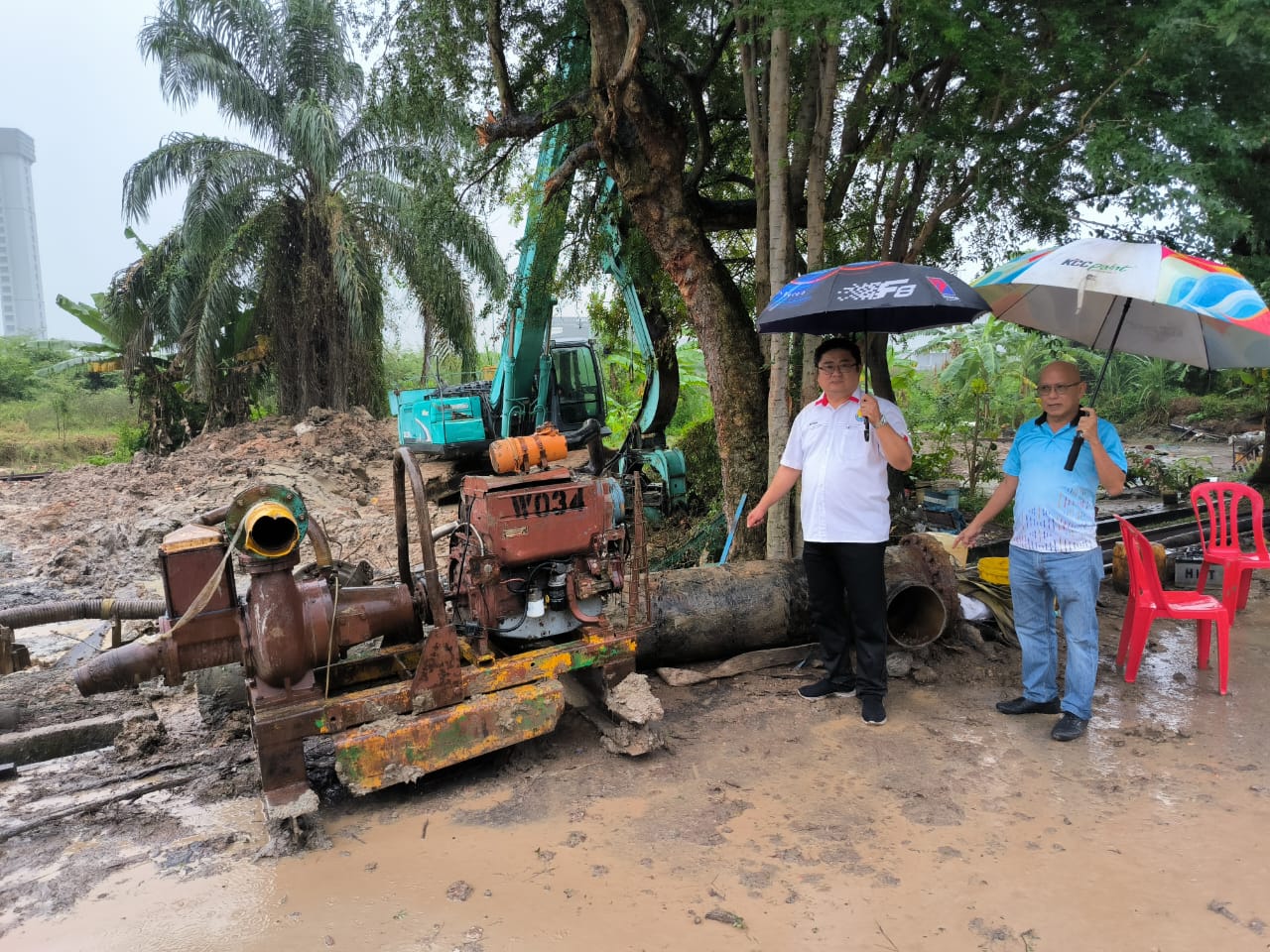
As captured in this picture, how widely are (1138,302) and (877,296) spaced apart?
170cm

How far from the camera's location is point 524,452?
4055 millimetres

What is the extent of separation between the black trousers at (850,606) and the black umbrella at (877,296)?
0.64m

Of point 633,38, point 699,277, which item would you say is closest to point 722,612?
point 699,277

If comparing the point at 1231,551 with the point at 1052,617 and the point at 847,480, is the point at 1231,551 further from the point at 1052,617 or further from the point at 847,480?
the point at 847,480

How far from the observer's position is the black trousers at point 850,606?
4020 mm

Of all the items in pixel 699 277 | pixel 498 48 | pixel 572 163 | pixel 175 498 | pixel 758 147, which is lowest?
pixel 175 498

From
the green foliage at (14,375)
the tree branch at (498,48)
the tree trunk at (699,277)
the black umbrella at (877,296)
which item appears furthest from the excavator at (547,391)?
the green foliage at (14,375)

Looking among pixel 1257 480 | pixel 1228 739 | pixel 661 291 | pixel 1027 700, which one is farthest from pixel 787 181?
pixel 1257 480

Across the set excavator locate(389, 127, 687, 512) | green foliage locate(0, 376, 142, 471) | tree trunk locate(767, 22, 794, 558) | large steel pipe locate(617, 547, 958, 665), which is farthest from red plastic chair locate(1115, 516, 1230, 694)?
green foliage locate(0, 376, 142, 471)

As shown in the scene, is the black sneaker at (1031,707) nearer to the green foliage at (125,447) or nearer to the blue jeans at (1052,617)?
the blue jeans at (1052,617)

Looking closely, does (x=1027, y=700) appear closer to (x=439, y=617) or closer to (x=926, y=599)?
(x=926, y=599)

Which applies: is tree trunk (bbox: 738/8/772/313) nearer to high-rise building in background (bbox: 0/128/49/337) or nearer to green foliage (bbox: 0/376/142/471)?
green foliage (bbox: 0/376/142/471)

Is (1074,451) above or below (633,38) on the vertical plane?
below

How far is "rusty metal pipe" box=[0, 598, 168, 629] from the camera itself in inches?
142
